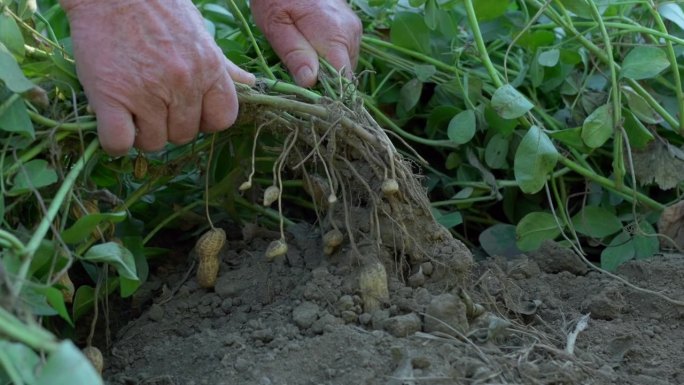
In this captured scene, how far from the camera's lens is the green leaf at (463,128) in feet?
6.05

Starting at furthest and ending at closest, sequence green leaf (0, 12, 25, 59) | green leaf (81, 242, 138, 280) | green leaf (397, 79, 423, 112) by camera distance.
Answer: green leaf (397, 79, 423, 112), green leaf (0, 12, 25, 59), green leaf (81, 242, 138, 280)

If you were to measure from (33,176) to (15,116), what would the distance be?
8cm

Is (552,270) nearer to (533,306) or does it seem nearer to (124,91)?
(533,306)

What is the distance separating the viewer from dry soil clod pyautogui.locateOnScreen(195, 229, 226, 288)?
161 cm

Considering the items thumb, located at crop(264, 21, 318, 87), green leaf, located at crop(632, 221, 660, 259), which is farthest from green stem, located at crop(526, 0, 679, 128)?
thumb, located at crop(264, 21, 318, 87)

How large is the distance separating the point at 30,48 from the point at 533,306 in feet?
2.75

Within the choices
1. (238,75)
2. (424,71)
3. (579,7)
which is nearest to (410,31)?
(424,71)

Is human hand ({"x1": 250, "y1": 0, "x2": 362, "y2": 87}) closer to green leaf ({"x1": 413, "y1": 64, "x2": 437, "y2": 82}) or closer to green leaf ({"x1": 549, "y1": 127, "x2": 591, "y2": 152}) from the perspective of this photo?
green leaf ({"x1": 413, "y1": 64, "x2": 437, "y2": 82})

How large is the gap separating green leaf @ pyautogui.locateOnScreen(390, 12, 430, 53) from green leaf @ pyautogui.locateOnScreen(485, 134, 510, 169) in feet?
0.74

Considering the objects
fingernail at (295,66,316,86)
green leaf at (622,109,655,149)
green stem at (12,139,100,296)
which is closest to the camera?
green stem at (12,139,100,296)

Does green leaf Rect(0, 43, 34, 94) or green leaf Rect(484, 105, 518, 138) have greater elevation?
green leaf Rect(0, 43, 34, 94)

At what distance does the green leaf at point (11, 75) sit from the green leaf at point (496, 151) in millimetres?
944

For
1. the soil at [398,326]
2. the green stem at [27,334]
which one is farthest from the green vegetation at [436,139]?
the green stem at [27,334]

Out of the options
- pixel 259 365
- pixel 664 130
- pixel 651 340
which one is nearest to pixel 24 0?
pixel 259 365
